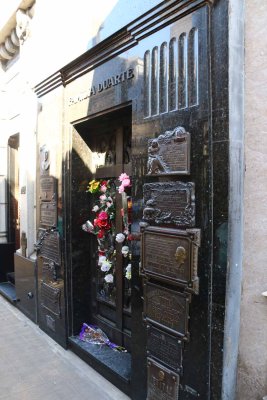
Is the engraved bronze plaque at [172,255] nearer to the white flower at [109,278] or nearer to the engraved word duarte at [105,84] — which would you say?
the white flower at [109,278]

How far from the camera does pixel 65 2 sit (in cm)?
480

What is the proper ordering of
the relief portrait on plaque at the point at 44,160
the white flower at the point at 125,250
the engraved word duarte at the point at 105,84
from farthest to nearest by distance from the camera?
the relief portrait on plaque at the point at 44,160 → the white flower at the point at 125,250 → the engraved word duarte at the point at 105,84

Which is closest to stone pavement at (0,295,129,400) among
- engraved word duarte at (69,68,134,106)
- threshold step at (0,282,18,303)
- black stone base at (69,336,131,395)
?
black stone base at (69,336,131,395)

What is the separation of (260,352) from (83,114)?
3.34m

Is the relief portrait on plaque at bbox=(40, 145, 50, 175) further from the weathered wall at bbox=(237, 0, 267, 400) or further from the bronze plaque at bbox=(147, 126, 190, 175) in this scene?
the weathered wall at bbox=(237, 0, 267, 400)

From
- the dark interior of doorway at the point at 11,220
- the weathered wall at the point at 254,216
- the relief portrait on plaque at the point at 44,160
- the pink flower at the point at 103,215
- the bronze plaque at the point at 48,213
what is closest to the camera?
the weathered wall at the point at 254,216

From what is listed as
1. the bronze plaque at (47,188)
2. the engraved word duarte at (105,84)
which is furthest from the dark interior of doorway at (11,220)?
the engraved word duarte at (105,84)

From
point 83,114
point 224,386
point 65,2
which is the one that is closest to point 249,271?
point 224,386

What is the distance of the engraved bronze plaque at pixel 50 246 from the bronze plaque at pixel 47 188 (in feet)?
1.78

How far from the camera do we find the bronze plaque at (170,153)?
9.49 ft

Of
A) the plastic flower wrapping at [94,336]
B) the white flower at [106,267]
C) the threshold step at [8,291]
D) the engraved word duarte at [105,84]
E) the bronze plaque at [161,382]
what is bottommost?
the threshold step at [8,291]

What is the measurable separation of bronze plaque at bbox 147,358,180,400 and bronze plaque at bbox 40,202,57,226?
2.51 metres

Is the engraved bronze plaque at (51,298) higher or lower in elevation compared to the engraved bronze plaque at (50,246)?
lower

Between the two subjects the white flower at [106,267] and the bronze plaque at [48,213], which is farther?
the bronze plaque at [48,213]
